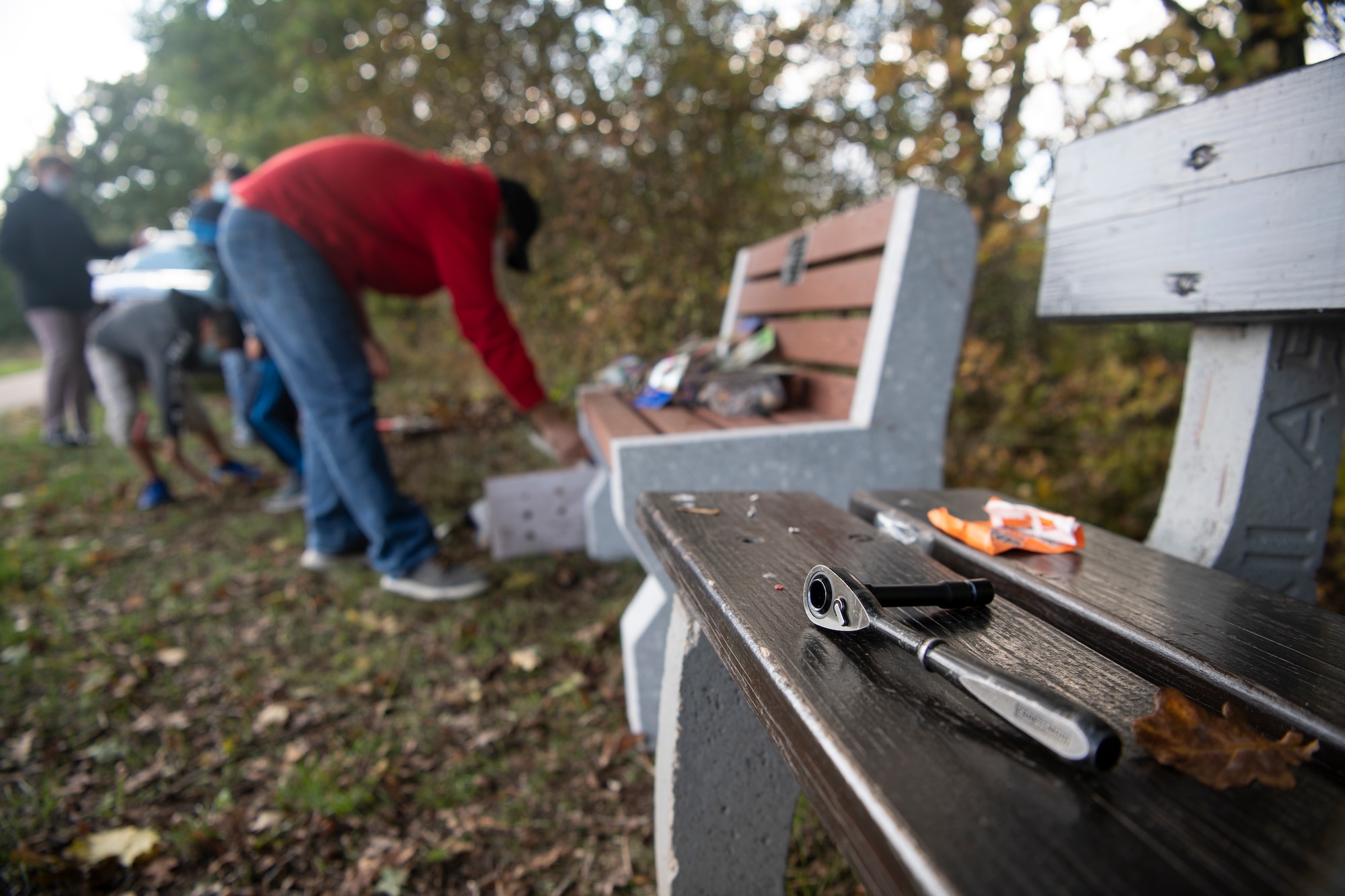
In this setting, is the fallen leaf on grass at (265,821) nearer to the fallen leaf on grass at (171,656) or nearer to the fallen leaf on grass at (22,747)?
the fallen leaf on grass at (22,747)

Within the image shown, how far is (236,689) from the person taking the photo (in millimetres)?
2279

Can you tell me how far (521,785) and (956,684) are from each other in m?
1.46

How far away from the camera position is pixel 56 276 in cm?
575

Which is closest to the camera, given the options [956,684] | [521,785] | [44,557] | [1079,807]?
[1079,807]

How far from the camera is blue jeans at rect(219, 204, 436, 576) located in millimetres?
2510

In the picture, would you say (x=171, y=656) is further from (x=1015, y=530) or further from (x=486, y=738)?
(x=1015, y=530)

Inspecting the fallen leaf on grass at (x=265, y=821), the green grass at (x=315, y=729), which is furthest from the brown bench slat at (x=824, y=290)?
the fallen leaf on grass at (x=265, y=821)

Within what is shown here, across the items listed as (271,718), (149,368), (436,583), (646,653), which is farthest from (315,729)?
(149,368)

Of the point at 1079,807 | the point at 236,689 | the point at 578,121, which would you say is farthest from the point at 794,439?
the point at 578,121

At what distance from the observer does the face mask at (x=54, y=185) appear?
18.7 ft

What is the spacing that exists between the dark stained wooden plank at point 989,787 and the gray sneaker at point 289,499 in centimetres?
392

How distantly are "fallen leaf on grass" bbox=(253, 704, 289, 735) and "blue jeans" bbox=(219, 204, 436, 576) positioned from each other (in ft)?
2.14

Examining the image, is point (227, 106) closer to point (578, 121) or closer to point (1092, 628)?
point (578, 121)

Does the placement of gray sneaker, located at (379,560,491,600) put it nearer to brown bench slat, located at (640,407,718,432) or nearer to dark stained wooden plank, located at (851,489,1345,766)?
brown bench slat, located at (640,407,718,432)
